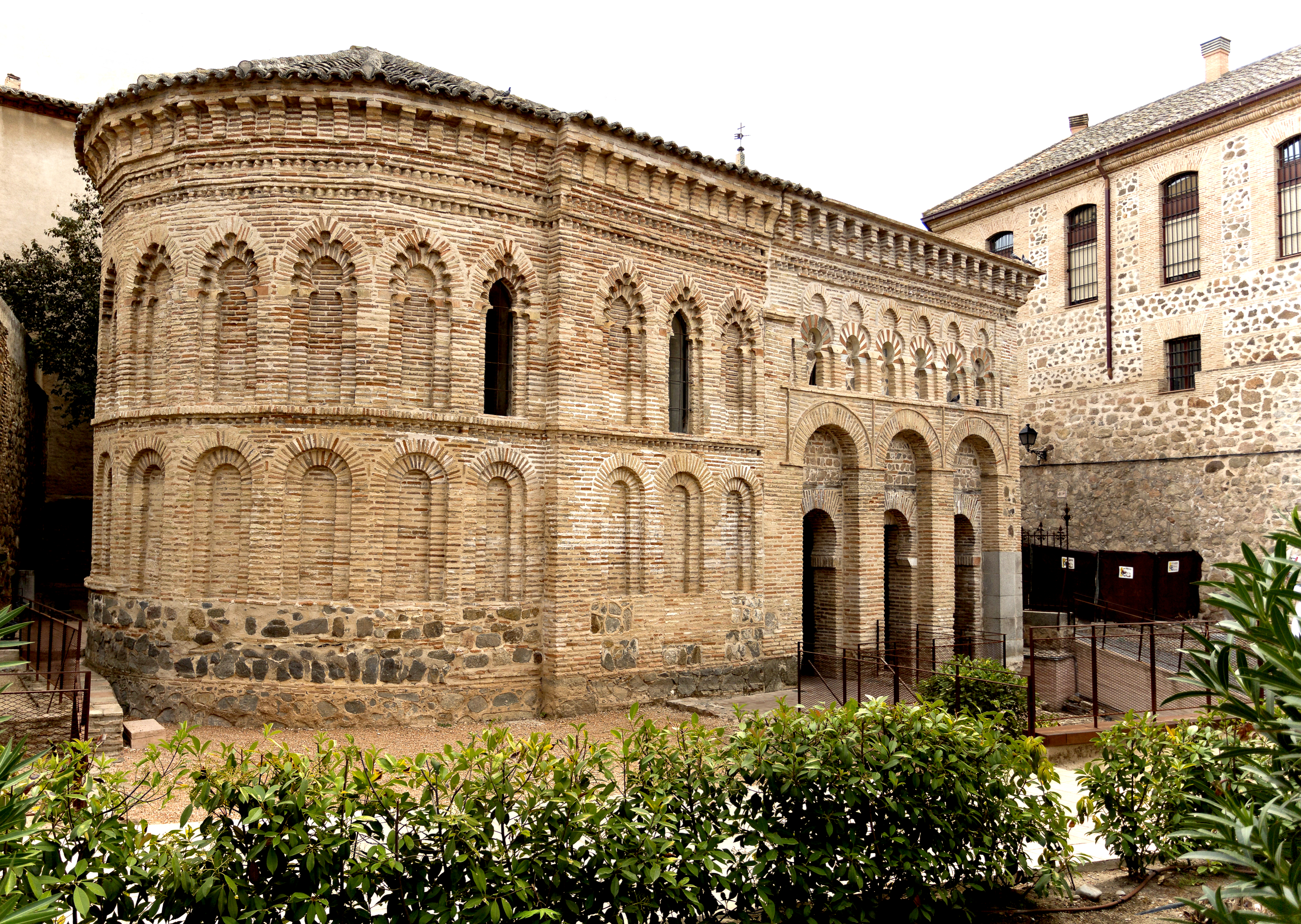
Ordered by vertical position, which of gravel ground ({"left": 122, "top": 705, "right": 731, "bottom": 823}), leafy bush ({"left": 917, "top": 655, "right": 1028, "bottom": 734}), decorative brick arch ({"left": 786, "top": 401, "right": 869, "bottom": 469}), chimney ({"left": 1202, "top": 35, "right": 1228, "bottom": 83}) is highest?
chimney ({"left": 1202, "top": 35, "right": 1228, "bottom": 83})

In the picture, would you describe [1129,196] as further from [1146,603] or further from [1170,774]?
[1170,774]

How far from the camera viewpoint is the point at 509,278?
1203 centimetres

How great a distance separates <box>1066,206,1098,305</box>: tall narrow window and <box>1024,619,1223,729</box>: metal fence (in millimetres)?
9056

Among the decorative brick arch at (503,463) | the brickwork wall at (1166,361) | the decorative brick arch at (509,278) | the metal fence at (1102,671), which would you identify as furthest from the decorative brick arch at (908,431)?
the decorative brick arch at (509,278)

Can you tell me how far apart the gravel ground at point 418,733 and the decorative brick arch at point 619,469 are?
312cm

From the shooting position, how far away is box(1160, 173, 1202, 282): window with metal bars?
2089 cm

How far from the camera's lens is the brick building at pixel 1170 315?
63.6ft

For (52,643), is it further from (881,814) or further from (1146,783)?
(1146,783)

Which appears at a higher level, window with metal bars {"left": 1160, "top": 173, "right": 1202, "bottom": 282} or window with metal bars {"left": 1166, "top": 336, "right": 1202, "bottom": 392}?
window with metal bars {"left": 1160, "top": 173, "right": 1202, "bottom": 282}

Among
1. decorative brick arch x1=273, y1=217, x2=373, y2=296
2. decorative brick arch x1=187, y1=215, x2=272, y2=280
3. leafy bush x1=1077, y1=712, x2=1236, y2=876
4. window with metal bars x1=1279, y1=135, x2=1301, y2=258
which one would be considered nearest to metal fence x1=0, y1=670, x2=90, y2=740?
decorative brick arch x1=187, y1=215, x2=272, y2=280

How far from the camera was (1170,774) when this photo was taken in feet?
19.0

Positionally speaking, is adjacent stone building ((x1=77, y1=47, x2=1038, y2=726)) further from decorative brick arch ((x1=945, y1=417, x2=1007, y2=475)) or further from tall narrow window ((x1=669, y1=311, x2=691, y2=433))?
decorative brick arch ((x1=945, y1=417, x2=1007, y2=475))

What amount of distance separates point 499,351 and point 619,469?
7.63ft

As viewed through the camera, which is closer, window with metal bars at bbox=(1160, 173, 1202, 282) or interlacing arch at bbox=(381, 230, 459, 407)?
interlacing arch at bbox=(381, 230, 459, 407)
